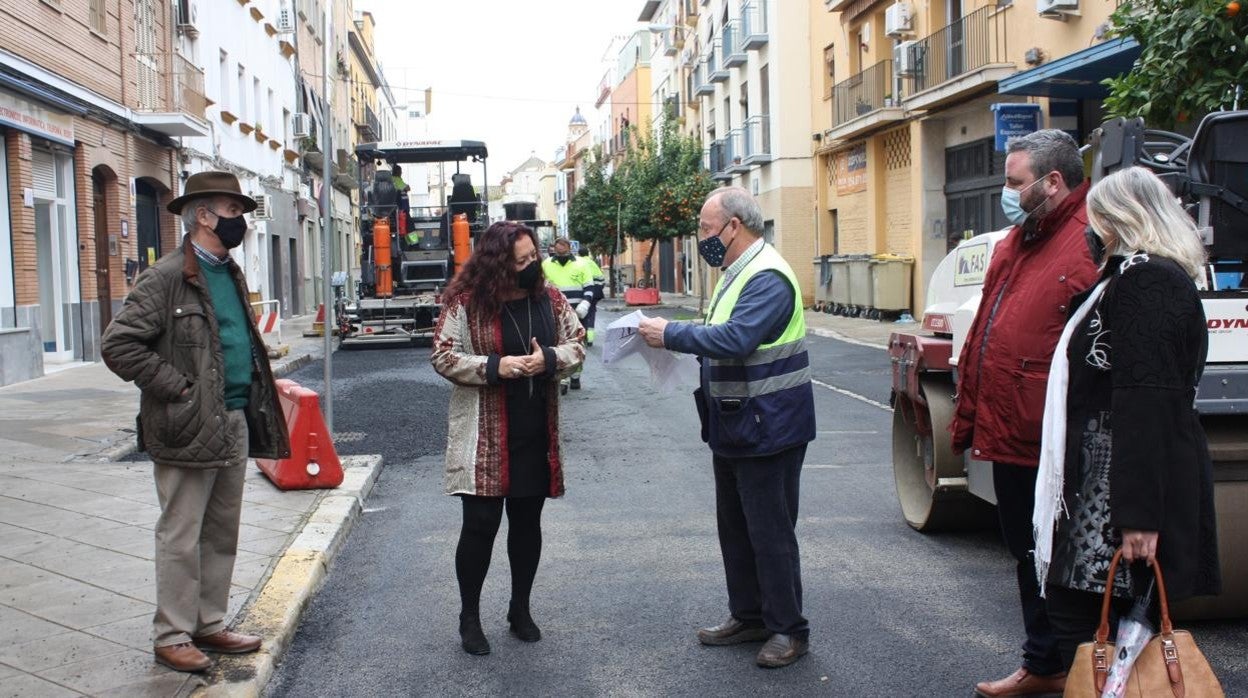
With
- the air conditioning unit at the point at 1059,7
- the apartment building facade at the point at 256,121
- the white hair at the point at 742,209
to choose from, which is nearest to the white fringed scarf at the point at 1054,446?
the white hair at the point at 742,209

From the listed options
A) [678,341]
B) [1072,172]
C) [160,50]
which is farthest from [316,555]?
[160,50]

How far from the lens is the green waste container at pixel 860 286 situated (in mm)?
26656

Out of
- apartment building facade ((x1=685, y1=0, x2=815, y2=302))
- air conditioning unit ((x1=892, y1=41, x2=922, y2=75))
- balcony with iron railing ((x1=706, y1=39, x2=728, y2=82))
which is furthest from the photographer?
balcony with iron railing ((x1=706, y1=39, x2=728, y2=82))

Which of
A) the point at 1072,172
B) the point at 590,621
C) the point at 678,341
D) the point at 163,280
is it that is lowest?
the point at 590,621

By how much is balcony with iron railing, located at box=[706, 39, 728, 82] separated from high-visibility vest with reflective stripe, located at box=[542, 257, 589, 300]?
28.1m

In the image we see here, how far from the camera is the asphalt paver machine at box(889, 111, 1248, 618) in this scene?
4492mm

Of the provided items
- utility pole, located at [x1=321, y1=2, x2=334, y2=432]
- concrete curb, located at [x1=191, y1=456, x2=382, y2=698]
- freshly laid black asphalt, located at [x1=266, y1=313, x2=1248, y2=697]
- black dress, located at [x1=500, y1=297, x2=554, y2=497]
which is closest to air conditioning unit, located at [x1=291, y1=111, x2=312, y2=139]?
utility pole, located at [x1=321, y1=2, x2=334, y2=432]

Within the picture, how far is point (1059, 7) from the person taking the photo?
18.1 metres

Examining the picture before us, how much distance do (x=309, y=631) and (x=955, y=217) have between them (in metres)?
21.7

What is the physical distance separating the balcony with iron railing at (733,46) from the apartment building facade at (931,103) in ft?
16.4

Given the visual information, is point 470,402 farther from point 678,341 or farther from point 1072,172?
point 1072,172

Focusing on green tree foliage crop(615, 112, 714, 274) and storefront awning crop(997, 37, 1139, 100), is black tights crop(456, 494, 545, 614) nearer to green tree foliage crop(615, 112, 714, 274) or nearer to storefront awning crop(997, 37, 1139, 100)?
storefront awning crop(997, 37, 1139, 100)

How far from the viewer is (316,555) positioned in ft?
19.6

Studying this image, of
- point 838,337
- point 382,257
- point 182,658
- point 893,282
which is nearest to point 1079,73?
point 838,337
